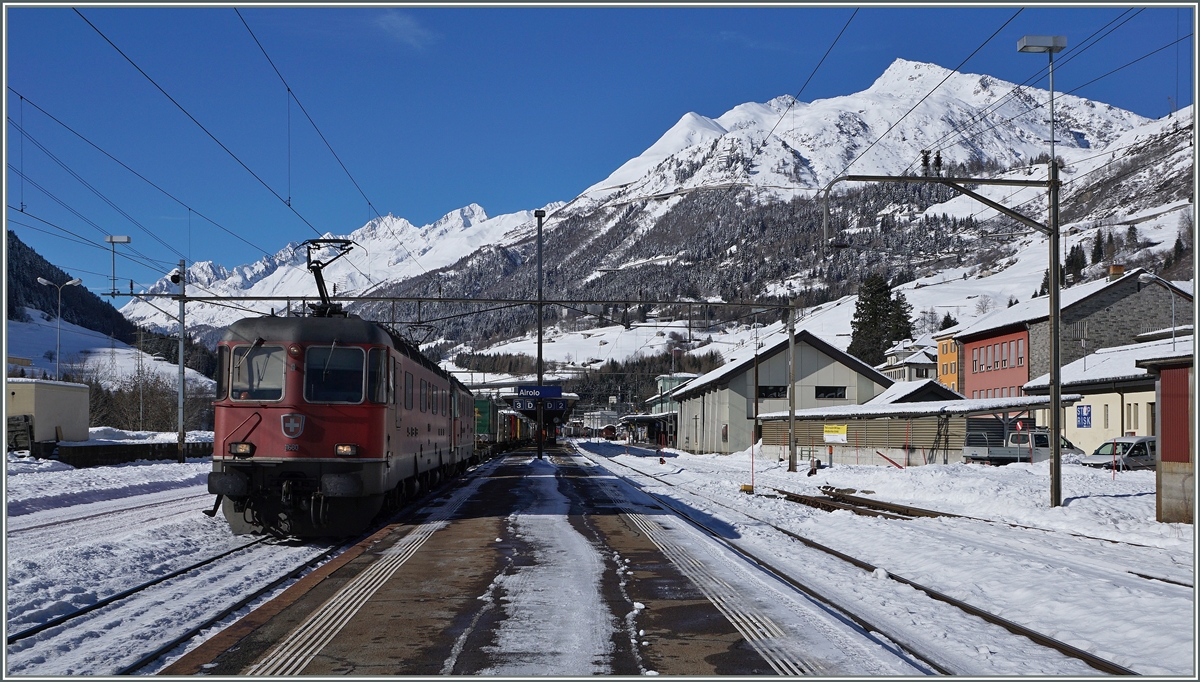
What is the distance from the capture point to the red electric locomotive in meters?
14.4

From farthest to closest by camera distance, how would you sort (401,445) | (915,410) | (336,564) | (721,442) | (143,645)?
(721,442) < (915,410) < (401,445) < (336,564) < (143,645)

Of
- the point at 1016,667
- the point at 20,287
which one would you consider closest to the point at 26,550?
the point at 1016,667

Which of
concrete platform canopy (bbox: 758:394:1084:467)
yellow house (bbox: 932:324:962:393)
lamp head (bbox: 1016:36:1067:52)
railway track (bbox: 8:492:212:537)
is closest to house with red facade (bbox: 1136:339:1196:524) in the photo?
lamp head (bbox: 1016:36:1067:52)

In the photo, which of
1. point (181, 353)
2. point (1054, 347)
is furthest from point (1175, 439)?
point (181, 353)

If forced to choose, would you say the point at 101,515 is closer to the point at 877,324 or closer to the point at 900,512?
the point at 900,512

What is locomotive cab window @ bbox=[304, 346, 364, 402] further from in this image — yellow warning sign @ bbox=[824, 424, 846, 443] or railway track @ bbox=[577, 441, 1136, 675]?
yellow warning sign @ bbox=[824, 424, 846, 443]

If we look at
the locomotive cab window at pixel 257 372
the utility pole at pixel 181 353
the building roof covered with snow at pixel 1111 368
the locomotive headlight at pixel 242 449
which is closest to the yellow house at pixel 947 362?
the building roof covered with snow at pixel 1111 368

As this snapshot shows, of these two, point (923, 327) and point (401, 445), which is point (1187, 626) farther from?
point (923, 327)

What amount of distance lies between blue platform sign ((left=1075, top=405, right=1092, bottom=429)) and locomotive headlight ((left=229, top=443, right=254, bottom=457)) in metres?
44.6

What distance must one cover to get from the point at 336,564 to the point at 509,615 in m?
4.04

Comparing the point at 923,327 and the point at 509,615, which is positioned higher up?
the point at 923,327

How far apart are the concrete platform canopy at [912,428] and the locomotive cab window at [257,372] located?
2720cm

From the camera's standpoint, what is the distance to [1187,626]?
333 inches

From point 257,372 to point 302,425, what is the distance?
3.71 feet
